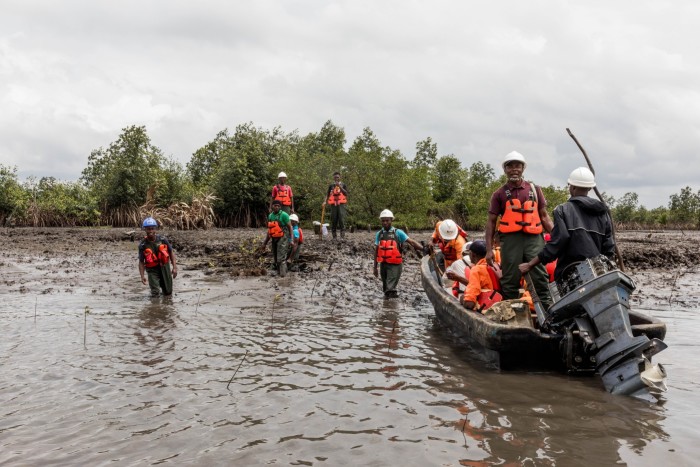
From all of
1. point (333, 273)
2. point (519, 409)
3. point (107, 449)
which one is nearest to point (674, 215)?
point (333, 273)

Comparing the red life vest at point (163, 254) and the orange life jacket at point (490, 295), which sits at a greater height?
the red life vest at point (163, 254)

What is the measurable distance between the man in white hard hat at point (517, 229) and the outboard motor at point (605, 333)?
699 mm

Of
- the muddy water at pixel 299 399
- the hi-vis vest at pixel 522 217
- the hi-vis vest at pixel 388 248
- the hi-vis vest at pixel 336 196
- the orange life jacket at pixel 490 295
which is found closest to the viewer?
the muddy water at pixel 299 399

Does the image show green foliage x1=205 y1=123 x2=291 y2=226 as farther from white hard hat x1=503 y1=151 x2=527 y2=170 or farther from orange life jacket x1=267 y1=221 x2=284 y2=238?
white hard hat x1=503 y1=151 x2=527 y2=170

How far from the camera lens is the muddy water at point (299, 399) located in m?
3.73

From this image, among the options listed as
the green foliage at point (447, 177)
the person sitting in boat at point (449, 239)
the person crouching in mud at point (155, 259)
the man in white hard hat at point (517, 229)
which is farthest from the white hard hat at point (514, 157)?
the green foliage at point (447, 177)

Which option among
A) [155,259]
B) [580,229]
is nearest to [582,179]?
[580,229]

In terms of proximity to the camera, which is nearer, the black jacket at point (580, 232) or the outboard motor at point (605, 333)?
the outboard motor at point (605, 333)

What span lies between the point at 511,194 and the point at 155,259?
629 cm

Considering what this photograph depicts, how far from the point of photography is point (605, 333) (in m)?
4.74

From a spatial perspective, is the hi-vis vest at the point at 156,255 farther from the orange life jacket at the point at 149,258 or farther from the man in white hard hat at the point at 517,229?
the man in white hard hat at the point at 517,229

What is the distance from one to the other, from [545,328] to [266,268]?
8865mm

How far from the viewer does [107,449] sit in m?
3.71

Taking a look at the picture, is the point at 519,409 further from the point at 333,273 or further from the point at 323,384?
the point at 333,273
